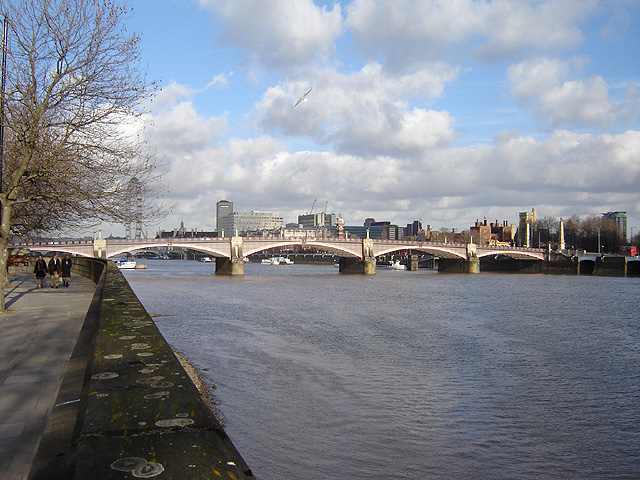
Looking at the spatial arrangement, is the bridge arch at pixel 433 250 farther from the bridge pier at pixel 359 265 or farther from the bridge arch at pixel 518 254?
the bridge arch at pixel 518 254

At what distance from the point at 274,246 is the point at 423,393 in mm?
67950

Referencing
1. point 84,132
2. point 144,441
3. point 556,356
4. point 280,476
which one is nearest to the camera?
point 144,441

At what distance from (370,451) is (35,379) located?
534 cm

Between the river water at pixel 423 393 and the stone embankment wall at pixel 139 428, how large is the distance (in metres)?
4.50

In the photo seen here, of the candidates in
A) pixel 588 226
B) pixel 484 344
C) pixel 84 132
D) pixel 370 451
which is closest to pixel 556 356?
pixel 484 344

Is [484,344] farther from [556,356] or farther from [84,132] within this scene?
[84,132]

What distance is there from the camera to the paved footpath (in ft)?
17.7

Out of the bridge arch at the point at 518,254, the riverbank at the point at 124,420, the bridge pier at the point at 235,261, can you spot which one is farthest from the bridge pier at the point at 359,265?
the riverbank at the point at 124,420

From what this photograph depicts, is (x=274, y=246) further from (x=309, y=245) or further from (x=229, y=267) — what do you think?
(x=229, y=267)

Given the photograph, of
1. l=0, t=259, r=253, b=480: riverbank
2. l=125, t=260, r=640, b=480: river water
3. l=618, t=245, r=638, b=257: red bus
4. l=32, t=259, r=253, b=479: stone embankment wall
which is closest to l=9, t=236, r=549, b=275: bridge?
l=618, t=245, r=638, b=257: red bus

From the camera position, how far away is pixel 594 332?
24.8 meters

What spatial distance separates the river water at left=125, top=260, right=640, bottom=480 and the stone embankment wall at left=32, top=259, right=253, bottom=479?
4.50 metres

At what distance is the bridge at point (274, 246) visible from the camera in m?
73.3

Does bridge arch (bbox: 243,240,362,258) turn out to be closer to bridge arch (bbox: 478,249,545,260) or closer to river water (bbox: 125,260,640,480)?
bridge arch (bbox: 478,249,545,260)
